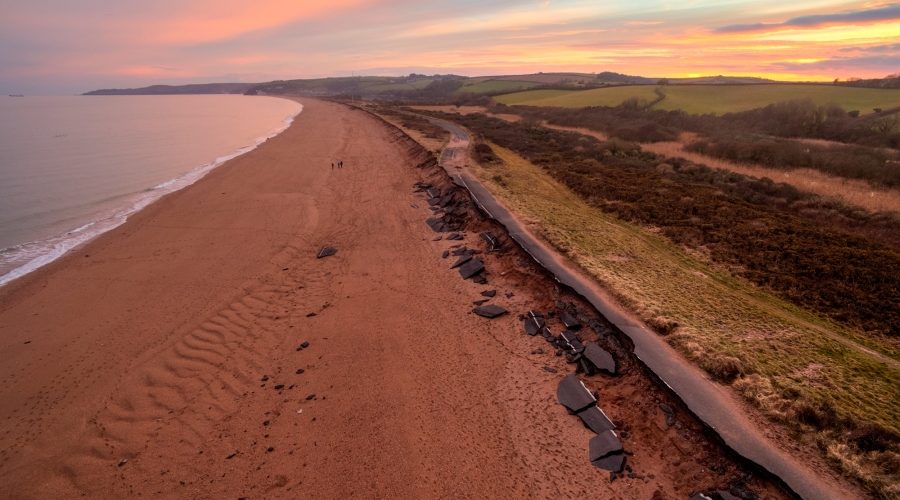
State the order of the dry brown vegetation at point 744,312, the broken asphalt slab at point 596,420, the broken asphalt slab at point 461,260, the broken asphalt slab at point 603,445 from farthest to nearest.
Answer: the broken asphalt slab at point 461,260
the broken asphalt slab at point 596,420
the broken asphalt slab at point 603,445
the dry brown vegetation at point 744,312

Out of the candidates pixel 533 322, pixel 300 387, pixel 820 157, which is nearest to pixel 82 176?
pixel 300 387

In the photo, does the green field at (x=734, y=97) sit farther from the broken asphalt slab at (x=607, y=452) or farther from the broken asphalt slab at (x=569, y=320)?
the broken asphalt slab at (x=607, y=452)

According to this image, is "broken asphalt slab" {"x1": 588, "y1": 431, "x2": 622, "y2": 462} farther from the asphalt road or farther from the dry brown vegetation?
the dry brown vegetation

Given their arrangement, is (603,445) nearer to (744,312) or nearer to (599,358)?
(599,358)

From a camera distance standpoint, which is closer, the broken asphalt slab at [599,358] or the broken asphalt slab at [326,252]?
the broken asphalt slab at [599,358]

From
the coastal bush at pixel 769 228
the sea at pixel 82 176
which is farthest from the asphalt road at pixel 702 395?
the sea at pixel 82 176

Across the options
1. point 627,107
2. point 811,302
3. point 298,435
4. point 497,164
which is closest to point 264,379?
point 298,435

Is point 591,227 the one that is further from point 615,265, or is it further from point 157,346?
point 157,346
